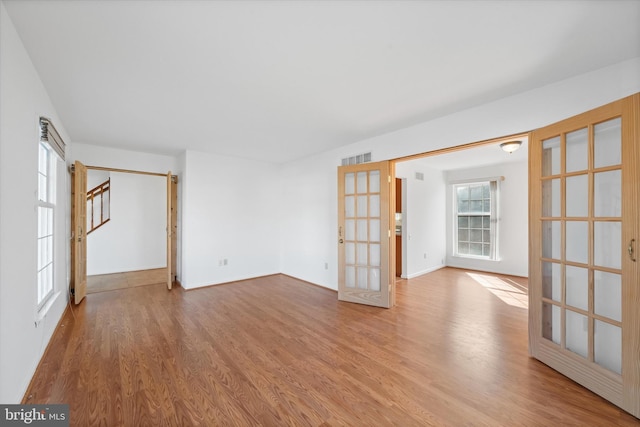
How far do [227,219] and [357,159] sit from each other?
112 inches

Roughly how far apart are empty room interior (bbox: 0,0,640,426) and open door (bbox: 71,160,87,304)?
0.16ft

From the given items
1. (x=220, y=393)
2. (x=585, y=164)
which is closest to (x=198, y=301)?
(x=220, y=393)

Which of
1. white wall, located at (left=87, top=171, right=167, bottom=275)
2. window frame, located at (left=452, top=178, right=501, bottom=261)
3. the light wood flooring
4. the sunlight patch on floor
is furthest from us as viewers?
white wall, located at (left=87, top=171, right=167, bottom=275)

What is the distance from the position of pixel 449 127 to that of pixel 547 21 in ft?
4.77

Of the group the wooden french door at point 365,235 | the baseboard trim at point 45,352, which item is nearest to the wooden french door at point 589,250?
the wooden french door at point 365,235

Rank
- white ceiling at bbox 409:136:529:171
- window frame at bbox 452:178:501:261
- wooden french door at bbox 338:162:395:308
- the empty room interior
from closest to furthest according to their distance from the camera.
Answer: the empty room interior < wooden french door at bbox 338:162:395:308 < white ceiling at bbox 409:136:529:171 < window frame at bbox 452:178:501:261

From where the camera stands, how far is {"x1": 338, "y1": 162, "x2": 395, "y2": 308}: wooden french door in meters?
3.74

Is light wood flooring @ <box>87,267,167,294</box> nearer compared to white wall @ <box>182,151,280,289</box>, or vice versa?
white wall @ <box>182,151,280,289</box>

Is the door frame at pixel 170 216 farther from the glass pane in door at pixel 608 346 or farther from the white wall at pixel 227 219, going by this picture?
the glass pane in door at pixel 608 346

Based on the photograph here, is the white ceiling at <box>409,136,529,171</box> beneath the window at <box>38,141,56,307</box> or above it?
above

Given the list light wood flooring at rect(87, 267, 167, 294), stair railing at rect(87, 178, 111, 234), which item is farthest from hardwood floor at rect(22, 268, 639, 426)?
stair railing at rect(87, 178, 111, 234)

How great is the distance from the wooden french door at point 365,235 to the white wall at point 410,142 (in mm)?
385

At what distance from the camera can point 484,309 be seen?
11.9 ft

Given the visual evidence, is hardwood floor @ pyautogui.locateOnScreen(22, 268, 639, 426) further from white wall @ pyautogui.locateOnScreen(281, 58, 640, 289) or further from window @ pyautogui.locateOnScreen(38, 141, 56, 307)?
white wall @ pyautogui.locateOnScreen(281, 58, 640, 289)
